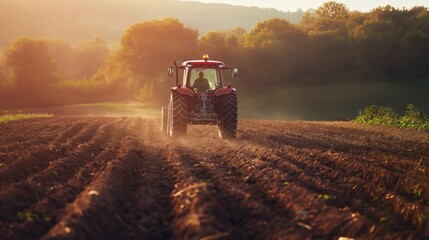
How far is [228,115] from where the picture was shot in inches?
525

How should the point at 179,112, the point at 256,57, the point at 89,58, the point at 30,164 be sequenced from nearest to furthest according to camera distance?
the point at 30,164 → the point at 179,112 → the point at 256,57 → the point at 89,58

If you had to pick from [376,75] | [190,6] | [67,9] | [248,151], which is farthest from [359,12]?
[190,6]

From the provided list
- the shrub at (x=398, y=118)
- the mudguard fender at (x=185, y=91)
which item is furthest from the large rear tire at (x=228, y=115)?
the shrub at (x=398, y=118)

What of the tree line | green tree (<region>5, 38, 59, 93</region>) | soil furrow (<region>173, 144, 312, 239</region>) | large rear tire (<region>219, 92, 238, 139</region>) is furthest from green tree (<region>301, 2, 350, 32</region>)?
soil furrow (<region>173, 144, 312, 239</region>)

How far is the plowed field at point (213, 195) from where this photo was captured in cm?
501

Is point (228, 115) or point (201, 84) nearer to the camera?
point (228, 115)

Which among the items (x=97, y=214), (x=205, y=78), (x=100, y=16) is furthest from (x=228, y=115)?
(x=100, y=16)

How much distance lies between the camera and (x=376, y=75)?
50.1 metres

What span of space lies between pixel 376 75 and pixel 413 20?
10126 millimetres

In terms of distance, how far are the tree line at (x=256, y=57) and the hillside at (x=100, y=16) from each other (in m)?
61.0

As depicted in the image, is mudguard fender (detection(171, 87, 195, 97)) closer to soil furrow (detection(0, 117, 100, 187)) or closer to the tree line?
soil furrow (detection(0, 117, 100, 187))

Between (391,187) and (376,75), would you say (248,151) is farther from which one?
(376,75)

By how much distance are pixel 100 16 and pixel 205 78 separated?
14402 centimetres

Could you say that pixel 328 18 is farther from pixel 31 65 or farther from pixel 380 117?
pixel 380 117
